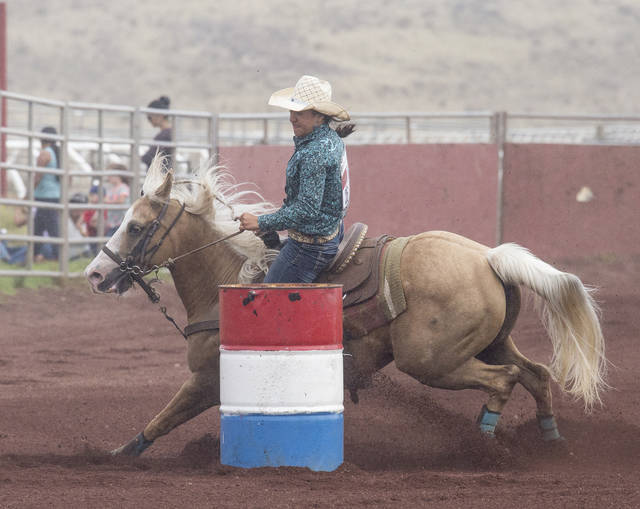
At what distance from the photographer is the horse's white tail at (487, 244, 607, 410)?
5.83m

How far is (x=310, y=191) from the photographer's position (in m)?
5.63

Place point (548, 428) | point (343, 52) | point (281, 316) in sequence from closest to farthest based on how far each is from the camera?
point (281, 316) → point (548, 428) → point (343, 52)

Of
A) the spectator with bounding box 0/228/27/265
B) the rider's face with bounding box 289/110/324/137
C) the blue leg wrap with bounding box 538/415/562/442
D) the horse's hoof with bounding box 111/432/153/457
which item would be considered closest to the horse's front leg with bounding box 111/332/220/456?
the horse's hoof with bounding box 111/432/153/457

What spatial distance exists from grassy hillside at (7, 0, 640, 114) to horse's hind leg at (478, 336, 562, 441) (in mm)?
46669

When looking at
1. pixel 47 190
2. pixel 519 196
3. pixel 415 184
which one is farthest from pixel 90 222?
pixel 519 196

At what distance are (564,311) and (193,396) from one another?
6.72 feet

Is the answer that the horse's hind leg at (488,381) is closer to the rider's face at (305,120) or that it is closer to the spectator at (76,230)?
the rider's face at (305,120)

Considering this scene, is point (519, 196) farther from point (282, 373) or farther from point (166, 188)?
point (282, 373)

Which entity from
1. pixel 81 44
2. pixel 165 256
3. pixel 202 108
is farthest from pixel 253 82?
pixel 165 256

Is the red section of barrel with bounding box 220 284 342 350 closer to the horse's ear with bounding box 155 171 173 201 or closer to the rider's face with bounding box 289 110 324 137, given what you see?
the rider's face with bounding box 289 110 324 137

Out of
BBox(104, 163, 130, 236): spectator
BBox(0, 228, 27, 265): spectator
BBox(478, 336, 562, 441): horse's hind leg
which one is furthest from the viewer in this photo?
BBox(104, 163, 130, 236): spectator

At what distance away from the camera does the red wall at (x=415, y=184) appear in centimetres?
1332

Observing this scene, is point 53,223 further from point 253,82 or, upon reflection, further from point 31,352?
point 253,82

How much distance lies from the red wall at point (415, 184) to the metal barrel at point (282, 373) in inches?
310
